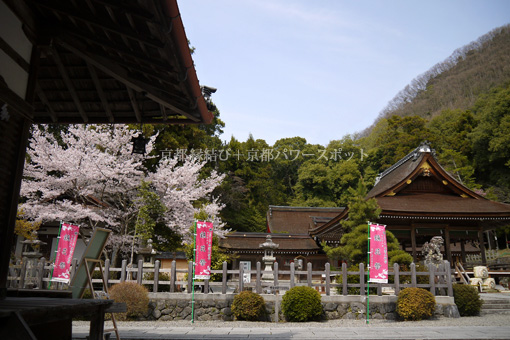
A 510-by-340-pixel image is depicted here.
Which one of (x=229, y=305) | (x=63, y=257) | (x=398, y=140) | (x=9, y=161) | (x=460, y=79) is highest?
(x=460, y=79)

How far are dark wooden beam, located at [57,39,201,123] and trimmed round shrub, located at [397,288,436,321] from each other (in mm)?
9093

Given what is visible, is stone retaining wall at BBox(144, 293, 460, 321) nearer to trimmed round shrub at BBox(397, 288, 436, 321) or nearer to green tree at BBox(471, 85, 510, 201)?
trimmed round shrub at BBox(397, 288, 436, 321)

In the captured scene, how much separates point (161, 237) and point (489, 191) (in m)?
27.8

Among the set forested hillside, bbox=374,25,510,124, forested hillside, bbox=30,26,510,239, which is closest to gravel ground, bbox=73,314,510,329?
forested hillside, bbox=30,26,510,239

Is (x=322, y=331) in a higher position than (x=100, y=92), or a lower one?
lower

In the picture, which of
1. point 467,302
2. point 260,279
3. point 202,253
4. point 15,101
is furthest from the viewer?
point 260,279

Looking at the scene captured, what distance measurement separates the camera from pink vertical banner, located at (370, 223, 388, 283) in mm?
11078

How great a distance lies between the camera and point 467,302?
11.7 meters

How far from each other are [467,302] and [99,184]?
14.7 metres

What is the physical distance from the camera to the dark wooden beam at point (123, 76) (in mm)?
4648

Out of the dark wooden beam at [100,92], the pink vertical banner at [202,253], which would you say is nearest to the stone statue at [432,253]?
the pink vertical banner at [202,253]

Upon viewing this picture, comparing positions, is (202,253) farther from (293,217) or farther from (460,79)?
(460,79)

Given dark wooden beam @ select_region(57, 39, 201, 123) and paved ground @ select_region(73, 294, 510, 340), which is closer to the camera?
dark wooden beam @ select_region(57, 39, 201, 123)

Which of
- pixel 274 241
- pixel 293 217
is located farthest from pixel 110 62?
pixel 293 217
